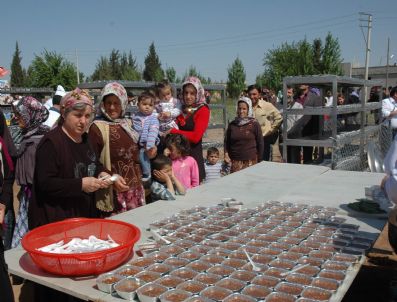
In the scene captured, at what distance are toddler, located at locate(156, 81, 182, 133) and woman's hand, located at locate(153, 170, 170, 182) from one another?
1.04 m

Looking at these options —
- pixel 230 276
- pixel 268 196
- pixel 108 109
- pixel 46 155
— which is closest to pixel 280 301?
pixel 230 276

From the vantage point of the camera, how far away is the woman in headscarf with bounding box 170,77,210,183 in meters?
3.86

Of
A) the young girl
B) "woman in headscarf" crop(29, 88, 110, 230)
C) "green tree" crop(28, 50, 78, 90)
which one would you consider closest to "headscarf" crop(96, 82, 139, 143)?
"woman in headscarf" crop(29, 88, 110, 230)

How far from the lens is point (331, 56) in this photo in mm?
29641

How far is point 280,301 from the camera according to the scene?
4.61 feet

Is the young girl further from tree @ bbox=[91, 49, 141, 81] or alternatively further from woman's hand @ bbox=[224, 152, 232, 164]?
tree @ bbox=[91, 49, 141, 81]

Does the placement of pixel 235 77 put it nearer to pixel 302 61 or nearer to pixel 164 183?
pixel 302 61

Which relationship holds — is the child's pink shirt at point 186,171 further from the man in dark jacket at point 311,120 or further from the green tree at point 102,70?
the green tree at point 102,70

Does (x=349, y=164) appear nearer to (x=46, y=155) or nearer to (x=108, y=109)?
(x=108, y=109)

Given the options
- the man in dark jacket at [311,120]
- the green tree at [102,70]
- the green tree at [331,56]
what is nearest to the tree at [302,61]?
the green tree at [331,56]

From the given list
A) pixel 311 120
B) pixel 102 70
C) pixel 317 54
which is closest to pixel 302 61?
pixel 317 54

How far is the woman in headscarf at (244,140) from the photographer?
14.9ft

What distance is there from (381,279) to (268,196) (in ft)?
3.41

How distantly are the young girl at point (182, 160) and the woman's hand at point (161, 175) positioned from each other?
45 centimetres
